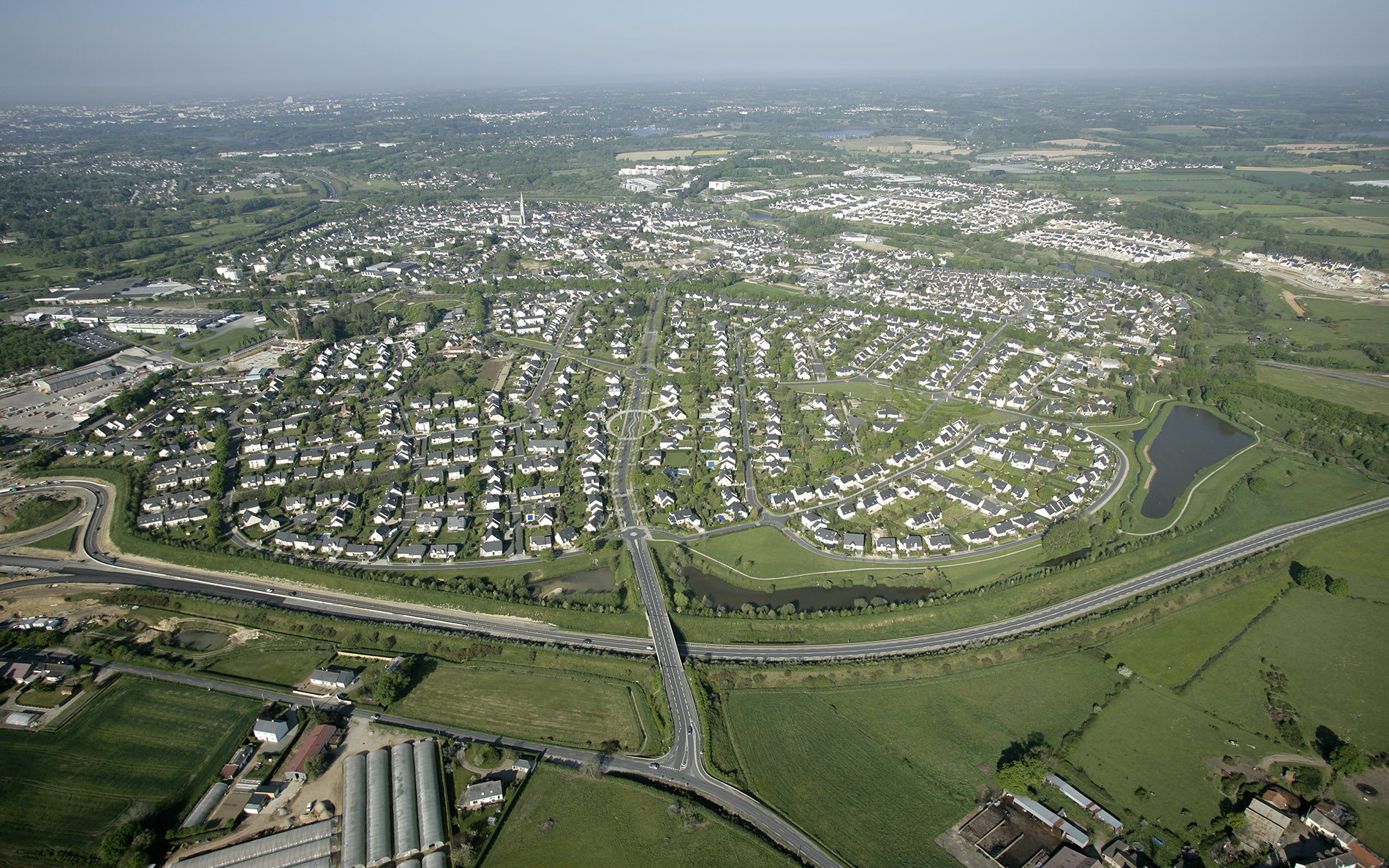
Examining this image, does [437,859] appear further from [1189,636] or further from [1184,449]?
[1184,449]

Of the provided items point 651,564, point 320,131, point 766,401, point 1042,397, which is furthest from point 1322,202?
point 320,131

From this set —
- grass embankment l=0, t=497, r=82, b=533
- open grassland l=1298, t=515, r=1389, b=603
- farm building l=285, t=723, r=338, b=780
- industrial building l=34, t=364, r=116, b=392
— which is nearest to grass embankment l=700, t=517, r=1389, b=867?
open grassland l=1298, t=515, r=1389, b=603

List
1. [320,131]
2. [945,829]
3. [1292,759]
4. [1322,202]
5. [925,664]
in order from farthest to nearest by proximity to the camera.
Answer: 1. [320,131]
2. [1322,202]
3. [925,664]
4. [1292,759]
5. [945,829]

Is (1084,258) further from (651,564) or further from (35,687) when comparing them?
(35,687)

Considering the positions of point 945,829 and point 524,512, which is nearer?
point 945,829

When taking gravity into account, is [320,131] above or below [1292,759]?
above

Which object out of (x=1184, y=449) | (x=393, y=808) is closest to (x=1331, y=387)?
(x=1184, y=449)

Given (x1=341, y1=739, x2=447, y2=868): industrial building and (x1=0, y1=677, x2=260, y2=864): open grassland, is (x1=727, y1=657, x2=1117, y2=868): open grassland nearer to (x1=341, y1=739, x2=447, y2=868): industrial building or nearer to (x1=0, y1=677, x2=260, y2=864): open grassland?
(x1=341, y1=739, x2=447, y2=868): industrial building

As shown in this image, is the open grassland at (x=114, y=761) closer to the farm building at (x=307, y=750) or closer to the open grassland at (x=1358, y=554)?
the farm building at (x=307, y=750)
